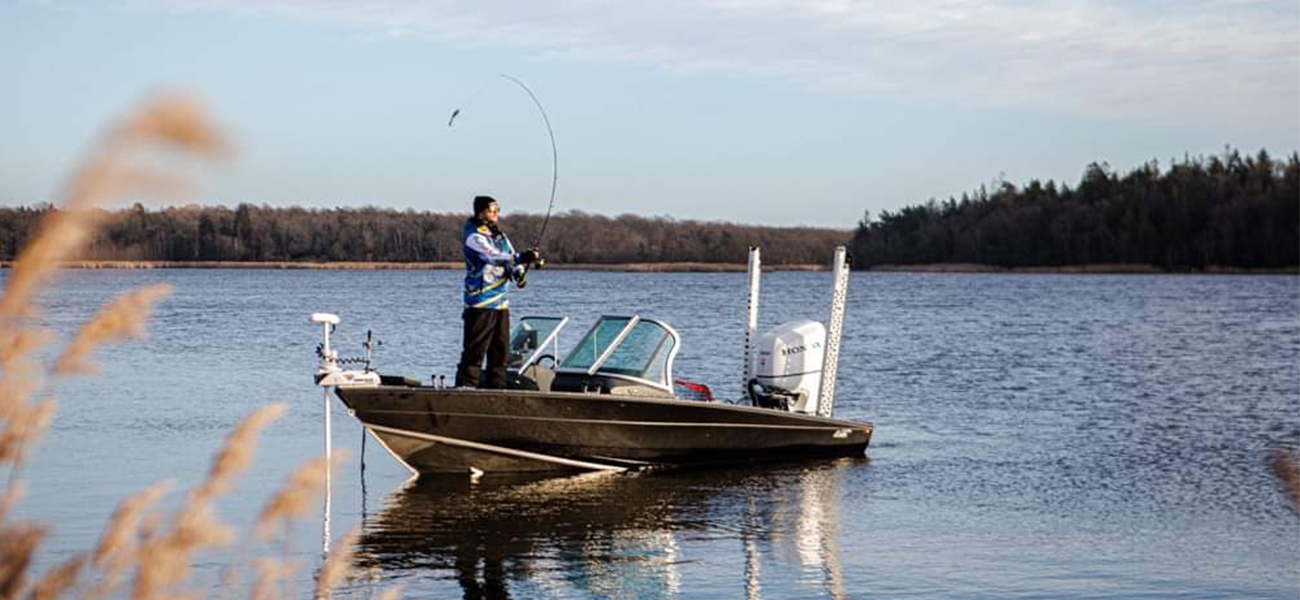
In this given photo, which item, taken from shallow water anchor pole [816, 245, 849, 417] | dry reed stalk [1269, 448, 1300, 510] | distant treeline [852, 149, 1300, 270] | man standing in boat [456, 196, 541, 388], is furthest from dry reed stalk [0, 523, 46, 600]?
distant treeline [852, 149, 1300, 270]

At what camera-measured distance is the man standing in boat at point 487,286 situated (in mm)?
14562

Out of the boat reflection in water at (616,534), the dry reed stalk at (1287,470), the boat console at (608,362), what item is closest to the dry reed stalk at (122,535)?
the dry reed stalk at (1287,470)

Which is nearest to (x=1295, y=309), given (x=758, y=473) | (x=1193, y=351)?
(x=1193, y=351)

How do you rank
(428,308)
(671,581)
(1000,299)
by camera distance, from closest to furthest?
(671,581) → (428,308) → (1000,299)

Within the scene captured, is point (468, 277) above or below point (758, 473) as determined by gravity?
above

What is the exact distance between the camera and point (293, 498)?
2707 millimetres

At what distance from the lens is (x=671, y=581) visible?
11.3 meters

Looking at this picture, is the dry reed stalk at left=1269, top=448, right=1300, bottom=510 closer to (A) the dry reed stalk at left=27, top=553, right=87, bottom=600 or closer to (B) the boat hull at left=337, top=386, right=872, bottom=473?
(A) the dry reed stalk at left=27, top=553, right=87, bottom=600

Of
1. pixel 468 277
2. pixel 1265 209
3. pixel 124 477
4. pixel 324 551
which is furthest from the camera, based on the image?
pixel 1265 209

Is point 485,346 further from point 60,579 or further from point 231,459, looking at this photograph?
point 231,459

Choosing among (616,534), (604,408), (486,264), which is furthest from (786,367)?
(616,534)

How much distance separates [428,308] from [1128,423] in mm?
49934

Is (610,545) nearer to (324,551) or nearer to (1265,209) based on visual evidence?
(324,551)

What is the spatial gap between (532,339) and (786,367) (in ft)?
9.09
